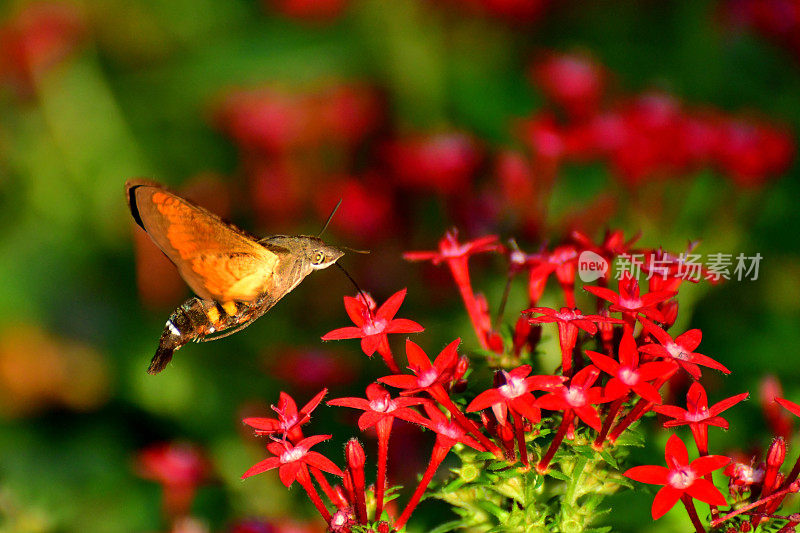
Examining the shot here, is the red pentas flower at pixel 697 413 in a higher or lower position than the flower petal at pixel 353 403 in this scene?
higher

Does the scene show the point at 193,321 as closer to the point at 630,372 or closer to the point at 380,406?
the point at 380,406

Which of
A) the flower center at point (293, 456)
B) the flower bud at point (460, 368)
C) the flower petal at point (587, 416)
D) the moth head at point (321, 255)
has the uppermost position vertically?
the flower petal at point (587, 416)

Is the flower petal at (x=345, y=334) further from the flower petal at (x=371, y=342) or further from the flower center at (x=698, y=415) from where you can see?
the flower center at (x=698, y=415)

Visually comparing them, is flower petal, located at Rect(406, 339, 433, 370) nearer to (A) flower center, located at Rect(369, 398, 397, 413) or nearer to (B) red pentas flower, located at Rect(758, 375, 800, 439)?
(A) flower center, located at Rect(369, 398, 397, 413)

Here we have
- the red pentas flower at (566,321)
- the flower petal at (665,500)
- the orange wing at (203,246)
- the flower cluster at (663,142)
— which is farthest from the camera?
the flower cluster at (663,142)

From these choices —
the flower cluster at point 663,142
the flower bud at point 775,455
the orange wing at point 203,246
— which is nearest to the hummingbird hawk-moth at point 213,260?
the orange wing at point 203,246

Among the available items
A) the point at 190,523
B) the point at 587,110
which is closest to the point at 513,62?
the point at 587,110

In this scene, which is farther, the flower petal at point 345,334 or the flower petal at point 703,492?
the flower petal at point 345,334

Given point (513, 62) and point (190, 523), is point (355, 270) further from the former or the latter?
point (513, 62)
